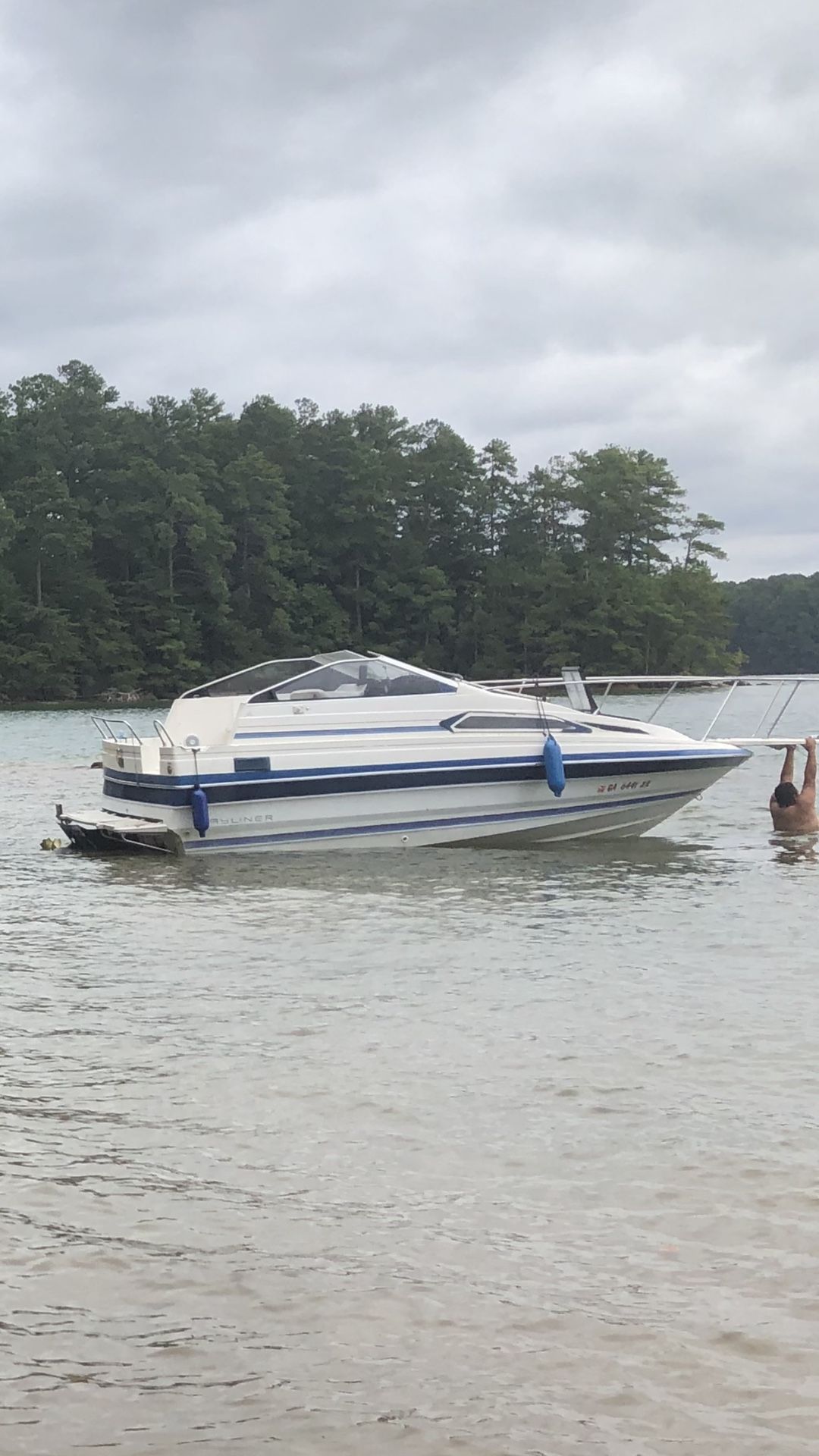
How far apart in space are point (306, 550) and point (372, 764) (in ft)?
313

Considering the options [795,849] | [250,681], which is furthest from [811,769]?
[250,681]

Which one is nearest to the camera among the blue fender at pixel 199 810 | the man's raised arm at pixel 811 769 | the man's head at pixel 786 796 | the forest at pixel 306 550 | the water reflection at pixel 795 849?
the water reflection at pixel 795 849

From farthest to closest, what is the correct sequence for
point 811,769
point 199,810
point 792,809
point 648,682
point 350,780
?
point 792,809, point 811,769, point 648,682, point 350,780, point 199,810

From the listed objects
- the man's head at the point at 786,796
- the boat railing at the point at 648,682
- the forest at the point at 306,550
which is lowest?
the man's head at the point at 786,796

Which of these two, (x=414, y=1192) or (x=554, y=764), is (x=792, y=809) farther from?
(x=414, y=1192)

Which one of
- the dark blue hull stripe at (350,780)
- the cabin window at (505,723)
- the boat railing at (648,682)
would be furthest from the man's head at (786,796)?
the cabin window at (505,723)

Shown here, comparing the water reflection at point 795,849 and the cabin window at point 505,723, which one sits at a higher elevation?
the cabin window at point 505,723

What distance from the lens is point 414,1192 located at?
5547mm

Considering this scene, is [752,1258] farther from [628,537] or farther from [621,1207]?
[628,537]

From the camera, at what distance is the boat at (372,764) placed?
16047 millimetres

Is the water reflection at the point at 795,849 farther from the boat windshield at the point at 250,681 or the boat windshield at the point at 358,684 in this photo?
the boat windshield at the point at 250,681

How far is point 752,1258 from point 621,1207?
59cm

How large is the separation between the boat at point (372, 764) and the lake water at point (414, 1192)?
4.79m

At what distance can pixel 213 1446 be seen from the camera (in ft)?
12.5
